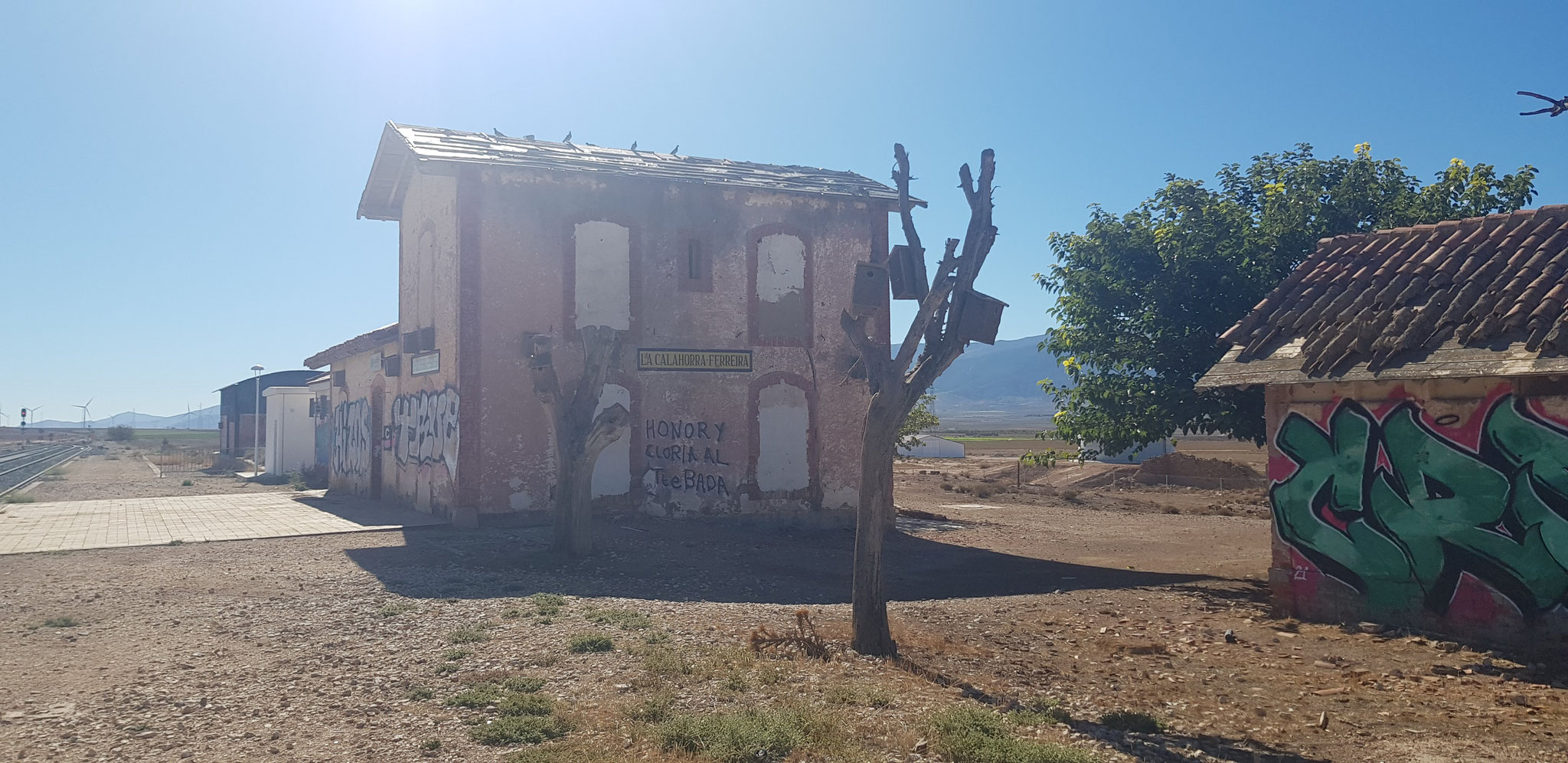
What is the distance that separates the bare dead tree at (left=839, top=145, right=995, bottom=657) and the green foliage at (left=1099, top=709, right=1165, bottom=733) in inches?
84.5

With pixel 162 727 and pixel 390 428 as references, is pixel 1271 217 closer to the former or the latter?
pixel 162 727

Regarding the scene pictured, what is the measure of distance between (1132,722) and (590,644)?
4.15 metres

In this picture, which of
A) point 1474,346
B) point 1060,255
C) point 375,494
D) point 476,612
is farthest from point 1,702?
point 375,494

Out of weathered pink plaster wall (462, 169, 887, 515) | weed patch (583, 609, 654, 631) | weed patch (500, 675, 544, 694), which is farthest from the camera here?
weathered pink plaster wall (462, 169, 887, 515)

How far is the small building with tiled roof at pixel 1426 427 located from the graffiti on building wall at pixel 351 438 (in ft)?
64.3

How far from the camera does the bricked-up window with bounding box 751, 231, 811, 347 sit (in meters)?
19.0

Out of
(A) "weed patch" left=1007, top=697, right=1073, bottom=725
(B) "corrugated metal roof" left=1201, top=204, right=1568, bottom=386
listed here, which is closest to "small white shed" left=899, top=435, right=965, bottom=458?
(B) "corrugated metal roof" left=1201, top=204, right=1568, bottom=386

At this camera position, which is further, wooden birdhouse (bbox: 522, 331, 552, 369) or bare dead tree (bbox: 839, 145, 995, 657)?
wooden birdhouse (bbox: 522, 331, 552, 369)

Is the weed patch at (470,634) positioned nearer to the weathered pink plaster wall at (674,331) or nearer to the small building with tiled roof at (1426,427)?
the small building with tiled roof at (1426,427)

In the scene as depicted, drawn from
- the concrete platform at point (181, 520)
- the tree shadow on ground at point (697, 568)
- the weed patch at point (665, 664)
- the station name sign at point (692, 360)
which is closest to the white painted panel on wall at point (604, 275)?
the station name sign at point (692, 360)

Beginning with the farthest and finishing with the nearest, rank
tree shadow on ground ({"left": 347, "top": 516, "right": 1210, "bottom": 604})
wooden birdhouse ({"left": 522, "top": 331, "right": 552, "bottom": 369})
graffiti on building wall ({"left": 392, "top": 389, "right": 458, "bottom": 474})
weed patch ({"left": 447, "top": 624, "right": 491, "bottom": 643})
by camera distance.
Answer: graffiti on building wall ({"left": 392, "top": 389, "right": 458, "bottom": 474})
wooden birdhouse ({"left": 522, "top": 331, "right": 552, "bottom": 369})
tree shadow on ground ({"left": 347, "top": 516, "right": 1210, "bottom": 604})
weed patch ({"left": 447, "top": 624, "right": 491, "bottom": 643})

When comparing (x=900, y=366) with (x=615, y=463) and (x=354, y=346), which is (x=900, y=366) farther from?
(x=354, y=346)

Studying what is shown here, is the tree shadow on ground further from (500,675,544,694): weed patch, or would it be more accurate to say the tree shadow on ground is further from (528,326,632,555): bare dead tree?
(500,675,544,694): weed patch

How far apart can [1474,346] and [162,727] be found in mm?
10521
